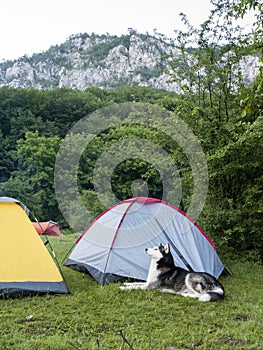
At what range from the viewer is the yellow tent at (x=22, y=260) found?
501 centimetres

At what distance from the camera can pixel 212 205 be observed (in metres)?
8.77

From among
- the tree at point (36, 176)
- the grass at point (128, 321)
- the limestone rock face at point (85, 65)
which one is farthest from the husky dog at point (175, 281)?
the limestone rock face at point (85, 65)

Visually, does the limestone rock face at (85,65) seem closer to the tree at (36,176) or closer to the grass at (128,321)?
the tree at (36,176)

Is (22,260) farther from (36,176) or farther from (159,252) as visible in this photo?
(36,176)

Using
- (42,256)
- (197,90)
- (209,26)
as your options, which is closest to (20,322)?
(42,256)

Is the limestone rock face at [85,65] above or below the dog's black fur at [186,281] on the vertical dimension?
above

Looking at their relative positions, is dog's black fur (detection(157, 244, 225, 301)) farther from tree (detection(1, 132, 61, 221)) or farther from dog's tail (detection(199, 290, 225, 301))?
tree (detection(1, 132, 61, 221))

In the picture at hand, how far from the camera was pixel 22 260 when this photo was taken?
5227 mm

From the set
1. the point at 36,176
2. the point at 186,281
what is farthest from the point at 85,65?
the point at 186,281

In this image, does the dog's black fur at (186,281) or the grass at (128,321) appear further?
the dog's black fur at (186,281)

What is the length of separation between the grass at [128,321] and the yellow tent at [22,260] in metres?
0.17

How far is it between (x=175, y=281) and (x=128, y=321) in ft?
4.33

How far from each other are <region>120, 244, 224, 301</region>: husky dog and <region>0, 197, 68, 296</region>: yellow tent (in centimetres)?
100

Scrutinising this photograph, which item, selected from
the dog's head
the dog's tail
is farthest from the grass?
the dog's head
